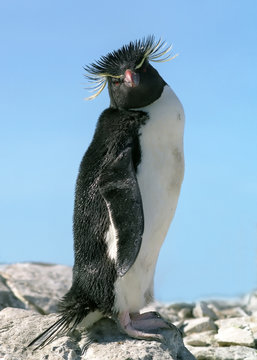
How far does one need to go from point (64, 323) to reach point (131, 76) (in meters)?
1.56

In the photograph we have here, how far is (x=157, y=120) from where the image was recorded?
151 inches

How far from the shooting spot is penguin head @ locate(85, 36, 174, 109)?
3.89 meters

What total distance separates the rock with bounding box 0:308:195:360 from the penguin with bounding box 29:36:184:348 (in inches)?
2.5

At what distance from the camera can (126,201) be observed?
140 inches

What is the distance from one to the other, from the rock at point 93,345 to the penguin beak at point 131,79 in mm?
1457

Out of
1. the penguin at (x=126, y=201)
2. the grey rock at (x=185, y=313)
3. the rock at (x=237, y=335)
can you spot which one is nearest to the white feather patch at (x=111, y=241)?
the penguin at (x=126, y=201)

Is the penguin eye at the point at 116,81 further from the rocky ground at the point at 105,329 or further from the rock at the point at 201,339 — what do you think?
the rock at the point at 201,339

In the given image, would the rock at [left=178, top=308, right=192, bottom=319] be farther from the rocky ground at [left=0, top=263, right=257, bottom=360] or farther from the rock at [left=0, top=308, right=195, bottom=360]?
the rock at [left=0, top=308, right=195, bottom=360]

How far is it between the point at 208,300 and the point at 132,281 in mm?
4529

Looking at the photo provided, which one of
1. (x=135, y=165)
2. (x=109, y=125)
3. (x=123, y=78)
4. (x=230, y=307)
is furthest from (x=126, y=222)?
(x=230, y=307)

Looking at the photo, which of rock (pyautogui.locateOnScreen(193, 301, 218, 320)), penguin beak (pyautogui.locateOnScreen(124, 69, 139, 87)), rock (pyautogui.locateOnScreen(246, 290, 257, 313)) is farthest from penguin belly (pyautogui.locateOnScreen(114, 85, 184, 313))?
rock (pyautogui.locateOnScreen(246, 290, 257, 313))

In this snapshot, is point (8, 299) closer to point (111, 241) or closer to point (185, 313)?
point (185, 313)

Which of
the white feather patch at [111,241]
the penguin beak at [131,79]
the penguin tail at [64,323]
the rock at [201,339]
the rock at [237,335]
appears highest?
the penguin beak at [131,79]

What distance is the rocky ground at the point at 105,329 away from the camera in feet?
11.9
